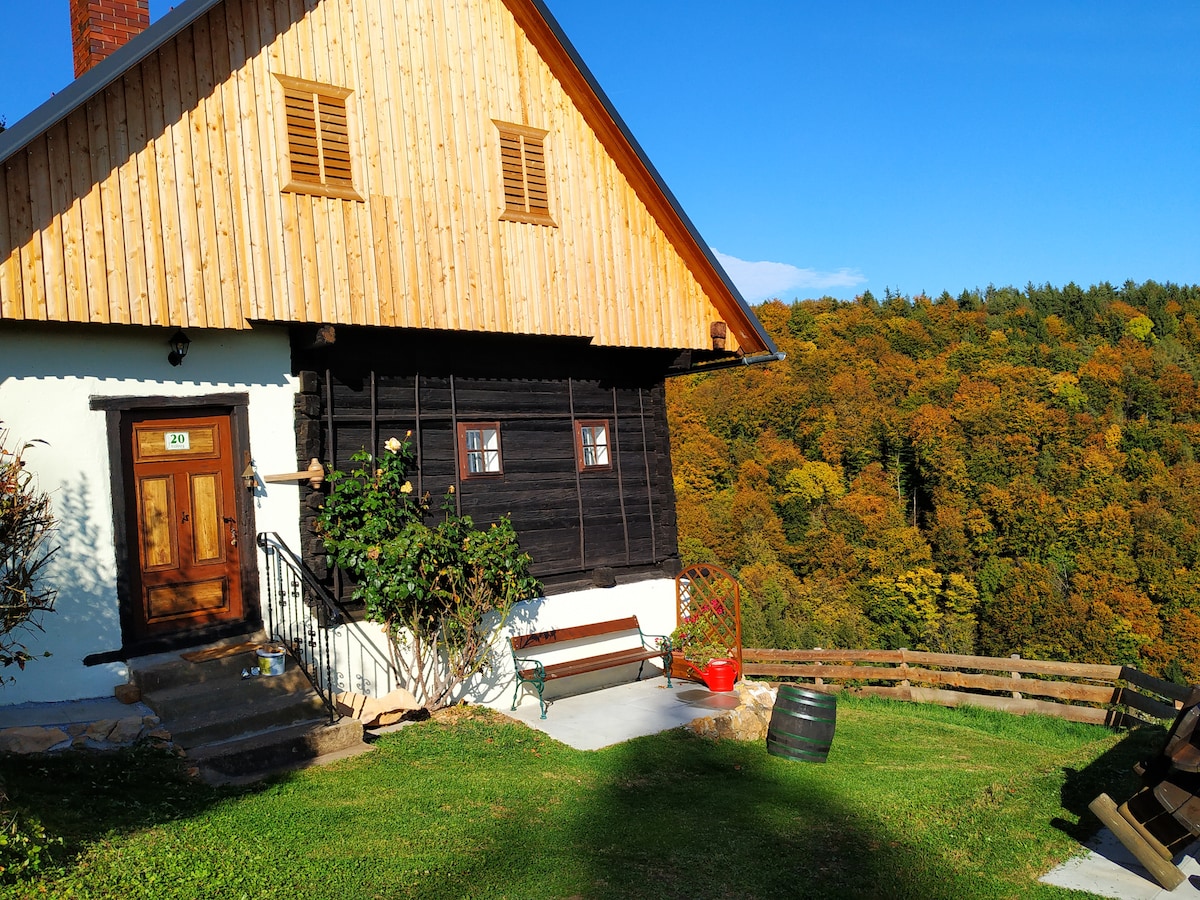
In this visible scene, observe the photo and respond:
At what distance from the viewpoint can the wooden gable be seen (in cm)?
800

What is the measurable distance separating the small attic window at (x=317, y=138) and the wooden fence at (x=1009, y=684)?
31.5ft

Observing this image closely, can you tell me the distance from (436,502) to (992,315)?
6896 cm

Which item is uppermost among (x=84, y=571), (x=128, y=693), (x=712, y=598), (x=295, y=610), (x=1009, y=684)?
(x=84, y=571)

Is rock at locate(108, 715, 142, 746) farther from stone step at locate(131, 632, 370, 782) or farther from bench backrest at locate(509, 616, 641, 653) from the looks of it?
bench backrest at locate(509, 616, 641, 653)

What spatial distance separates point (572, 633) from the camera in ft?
38.2

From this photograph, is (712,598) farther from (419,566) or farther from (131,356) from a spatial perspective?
(131,356)

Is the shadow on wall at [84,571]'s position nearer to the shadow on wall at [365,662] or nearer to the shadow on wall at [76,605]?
the shadow on wall at [76,605]

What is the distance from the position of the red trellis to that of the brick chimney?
338 inches

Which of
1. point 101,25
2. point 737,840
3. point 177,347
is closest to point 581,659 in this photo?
point 737,840

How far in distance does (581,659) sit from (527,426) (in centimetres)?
291

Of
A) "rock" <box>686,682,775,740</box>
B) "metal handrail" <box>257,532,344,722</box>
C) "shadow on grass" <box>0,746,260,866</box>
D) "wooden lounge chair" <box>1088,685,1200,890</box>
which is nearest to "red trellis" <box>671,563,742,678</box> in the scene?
"rock" <box>686,682,775,740</box>

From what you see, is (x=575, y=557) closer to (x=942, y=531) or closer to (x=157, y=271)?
(x=157, y=271)

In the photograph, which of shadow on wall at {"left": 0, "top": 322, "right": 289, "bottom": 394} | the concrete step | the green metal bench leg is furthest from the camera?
the green metal bench leg

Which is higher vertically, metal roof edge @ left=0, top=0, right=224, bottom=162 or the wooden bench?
metal roof edge @ left=0, top=0, right=224, bottom=162
